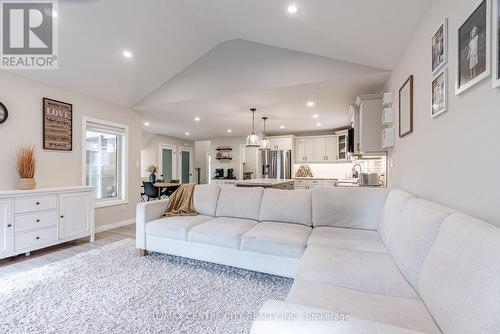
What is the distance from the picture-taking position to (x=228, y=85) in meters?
3.94

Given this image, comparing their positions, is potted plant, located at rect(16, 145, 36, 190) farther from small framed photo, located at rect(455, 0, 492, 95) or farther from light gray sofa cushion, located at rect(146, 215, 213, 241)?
small framed photo, located at rect(455, 0, 492, 95)

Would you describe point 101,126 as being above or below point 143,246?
above

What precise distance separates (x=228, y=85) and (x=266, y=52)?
2.74 feet

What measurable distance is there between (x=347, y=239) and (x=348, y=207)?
548 millimetres

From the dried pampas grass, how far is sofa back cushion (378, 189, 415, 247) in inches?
176

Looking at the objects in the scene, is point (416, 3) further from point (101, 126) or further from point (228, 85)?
point (101, 126)

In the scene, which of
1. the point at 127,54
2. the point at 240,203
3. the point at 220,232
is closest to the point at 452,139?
the point at 220,232

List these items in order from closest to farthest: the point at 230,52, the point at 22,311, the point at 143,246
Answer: the point at 22,311
the point at 143,246
the point at 230,52

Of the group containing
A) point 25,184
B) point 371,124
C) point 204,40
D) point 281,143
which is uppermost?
point 204,40

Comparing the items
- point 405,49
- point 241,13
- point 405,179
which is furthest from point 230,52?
point 405,179

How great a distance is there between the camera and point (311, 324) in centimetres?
Result: 74

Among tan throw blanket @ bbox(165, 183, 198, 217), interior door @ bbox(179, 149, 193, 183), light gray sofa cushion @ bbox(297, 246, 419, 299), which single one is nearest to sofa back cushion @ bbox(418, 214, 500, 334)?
light gray sofa cushion @ bbox(297, 246, 419, 299)

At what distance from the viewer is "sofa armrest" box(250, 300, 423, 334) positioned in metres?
0.71

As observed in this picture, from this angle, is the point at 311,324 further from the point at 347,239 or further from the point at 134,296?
the point at 134,296
